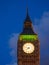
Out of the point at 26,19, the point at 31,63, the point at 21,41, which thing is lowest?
the point at 31,63

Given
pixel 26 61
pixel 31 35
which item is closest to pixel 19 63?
pixel 26 61

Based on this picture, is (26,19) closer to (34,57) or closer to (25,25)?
(25,25)

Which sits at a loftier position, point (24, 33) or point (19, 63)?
point (24, 33)

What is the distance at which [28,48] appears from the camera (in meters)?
32.4

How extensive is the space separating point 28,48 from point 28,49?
112 millimetres

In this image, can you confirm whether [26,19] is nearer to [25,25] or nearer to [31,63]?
[25,25]

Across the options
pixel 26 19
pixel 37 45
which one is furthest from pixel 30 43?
pixel 26 19

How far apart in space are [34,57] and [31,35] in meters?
2.20

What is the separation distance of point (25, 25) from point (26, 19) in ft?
2.13

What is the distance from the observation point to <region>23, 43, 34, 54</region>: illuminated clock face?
32.6 meters

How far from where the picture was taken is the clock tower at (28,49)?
3297 centimetres

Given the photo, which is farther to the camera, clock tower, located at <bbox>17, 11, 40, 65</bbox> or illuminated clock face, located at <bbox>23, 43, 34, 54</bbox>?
clock tower, located at <bbox>17, 11, 40, 65</bbox>

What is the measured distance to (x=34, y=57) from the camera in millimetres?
33438

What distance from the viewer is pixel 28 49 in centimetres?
3247
